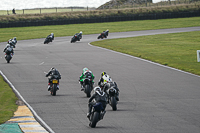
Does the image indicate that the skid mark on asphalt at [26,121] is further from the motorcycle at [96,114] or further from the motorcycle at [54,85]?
the motorcycle at [54,85]

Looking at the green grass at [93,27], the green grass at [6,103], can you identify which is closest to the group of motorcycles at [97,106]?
the green grass at [6,103]

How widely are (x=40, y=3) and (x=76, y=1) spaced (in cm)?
1149

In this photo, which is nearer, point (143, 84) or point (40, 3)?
point (143, 84)

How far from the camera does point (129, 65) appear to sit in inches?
1078

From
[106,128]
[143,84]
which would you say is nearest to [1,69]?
[143,84]

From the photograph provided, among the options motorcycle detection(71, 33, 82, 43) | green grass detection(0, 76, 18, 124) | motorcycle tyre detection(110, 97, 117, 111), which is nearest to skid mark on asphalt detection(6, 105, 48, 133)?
green grass detection(0, 76, 18, 124)

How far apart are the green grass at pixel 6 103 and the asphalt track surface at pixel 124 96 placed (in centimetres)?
59

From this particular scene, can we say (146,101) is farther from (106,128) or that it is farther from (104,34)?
(104,34)

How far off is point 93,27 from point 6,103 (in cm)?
5450

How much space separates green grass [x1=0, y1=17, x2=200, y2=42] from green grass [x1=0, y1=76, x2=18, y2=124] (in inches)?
1527

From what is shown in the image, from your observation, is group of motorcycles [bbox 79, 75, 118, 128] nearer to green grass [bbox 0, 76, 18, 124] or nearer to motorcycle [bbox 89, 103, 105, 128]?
motorcycle [bbox 89, 103, 105, 128]

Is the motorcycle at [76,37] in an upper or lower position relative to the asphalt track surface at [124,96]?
upper

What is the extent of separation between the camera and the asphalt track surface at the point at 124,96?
12.1 meters

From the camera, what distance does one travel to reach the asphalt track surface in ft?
39.7
